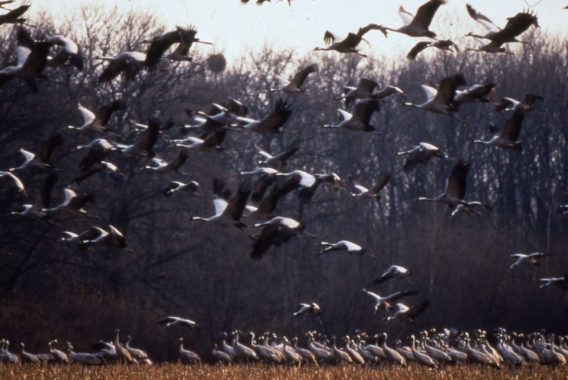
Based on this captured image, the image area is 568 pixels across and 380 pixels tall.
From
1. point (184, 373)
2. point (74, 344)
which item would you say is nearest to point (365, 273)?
point (74, 344)

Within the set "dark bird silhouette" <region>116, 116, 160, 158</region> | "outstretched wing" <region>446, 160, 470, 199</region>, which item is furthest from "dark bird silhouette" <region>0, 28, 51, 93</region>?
"outstretched wing" <region>446, 160, 470, 199</region>

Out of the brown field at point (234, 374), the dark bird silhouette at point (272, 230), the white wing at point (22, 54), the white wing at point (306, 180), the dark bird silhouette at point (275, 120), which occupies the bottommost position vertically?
the brown field at point (234, 374)

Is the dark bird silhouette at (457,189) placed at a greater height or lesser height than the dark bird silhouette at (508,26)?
lesser

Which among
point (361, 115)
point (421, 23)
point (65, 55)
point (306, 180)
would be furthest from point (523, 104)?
point (65, 55)

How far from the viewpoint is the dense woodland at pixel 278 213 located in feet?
111

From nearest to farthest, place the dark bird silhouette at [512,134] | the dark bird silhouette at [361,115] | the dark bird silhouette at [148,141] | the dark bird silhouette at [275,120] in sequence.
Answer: the dark bird silhouette at [275,120] < the dark bird silhouette at [512,134] < the dark bird silhouette at [148,141] < the dark bird silhouette at [361,115]

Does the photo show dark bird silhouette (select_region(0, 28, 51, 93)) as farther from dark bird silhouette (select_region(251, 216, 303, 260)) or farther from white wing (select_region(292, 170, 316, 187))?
white wing (select_region(292, 170, 316, 187))

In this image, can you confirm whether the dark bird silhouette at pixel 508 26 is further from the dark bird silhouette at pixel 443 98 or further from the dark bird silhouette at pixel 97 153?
the dark bird silhouette at pixel 97 153

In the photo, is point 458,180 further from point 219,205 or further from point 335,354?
point 335,354

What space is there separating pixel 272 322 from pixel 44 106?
1000 centimetres

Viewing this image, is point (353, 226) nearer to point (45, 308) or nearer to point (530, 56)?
point (530, 56)

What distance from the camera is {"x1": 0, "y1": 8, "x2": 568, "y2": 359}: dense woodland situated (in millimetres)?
33969

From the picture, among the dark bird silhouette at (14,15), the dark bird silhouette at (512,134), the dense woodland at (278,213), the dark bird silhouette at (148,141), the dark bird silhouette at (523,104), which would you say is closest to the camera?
the dark bird silhouette at (14,15)

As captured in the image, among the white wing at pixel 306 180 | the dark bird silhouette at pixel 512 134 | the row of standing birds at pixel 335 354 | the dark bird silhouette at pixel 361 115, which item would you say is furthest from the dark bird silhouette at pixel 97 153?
the row of standing birds at pixel 335 354
